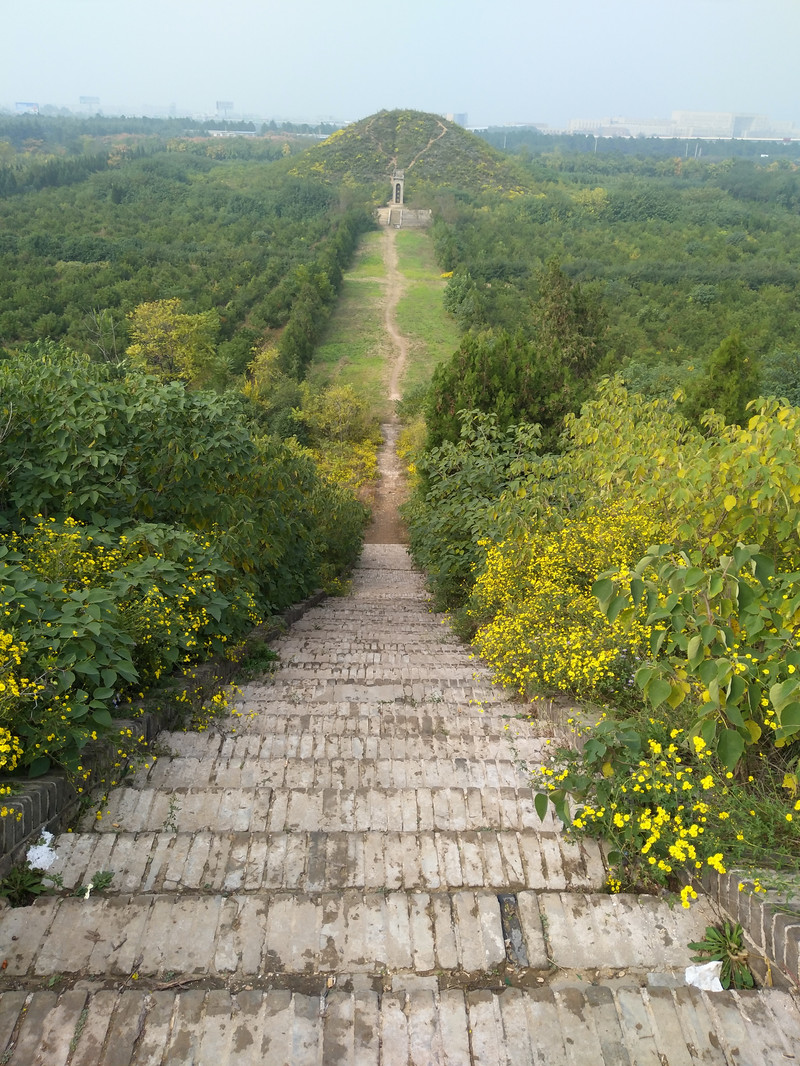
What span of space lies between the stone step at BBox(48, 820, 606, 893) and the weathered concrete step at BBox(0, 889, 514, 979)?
6.4 inches

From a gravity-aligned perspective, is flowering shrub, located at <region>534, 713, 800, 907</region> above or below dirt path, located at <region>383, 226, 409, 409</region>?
above

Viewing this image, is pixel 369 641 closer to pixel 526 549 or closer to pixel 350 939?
pixel 526 549

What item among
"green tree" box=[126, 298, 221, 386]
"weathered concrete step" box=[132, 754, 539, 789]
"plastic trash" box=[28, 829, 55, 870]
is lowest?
"green tree" box=[126, 298, 221, 386]

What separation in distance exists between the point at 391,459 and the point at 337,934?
2293 cm

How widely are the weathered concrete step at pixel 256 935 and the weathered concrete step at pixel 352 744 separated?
1.18 metres

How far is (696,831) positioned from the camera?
2479 mm

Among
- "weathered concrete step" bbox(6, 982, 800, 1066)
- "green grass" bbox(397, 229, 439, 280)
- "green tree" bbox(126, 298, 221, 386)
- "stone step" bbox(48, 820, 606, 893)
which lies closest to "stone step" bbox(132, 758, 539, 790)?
"stone step" bbox(48, 820, 606, 893)

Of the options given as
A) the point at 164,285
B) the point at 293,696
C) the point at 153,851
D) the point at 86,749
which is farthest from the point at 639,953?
the point at 164,285

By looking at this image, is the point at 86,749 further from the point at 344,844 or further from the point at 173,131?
the point at 173,131

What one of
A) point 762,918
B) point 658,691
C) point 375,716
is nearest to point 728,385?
point 375,716

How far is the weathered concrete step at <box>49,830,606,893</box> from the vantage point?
264cm

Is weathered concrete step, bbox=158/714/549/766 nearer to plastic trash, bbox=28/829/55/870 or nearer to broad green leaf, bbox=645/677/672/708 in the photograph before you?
plastic trash, bbox=28/829/55/870

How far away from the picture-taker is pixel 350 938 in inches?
92.2

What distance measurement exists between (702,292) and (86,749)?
42.5 metres
